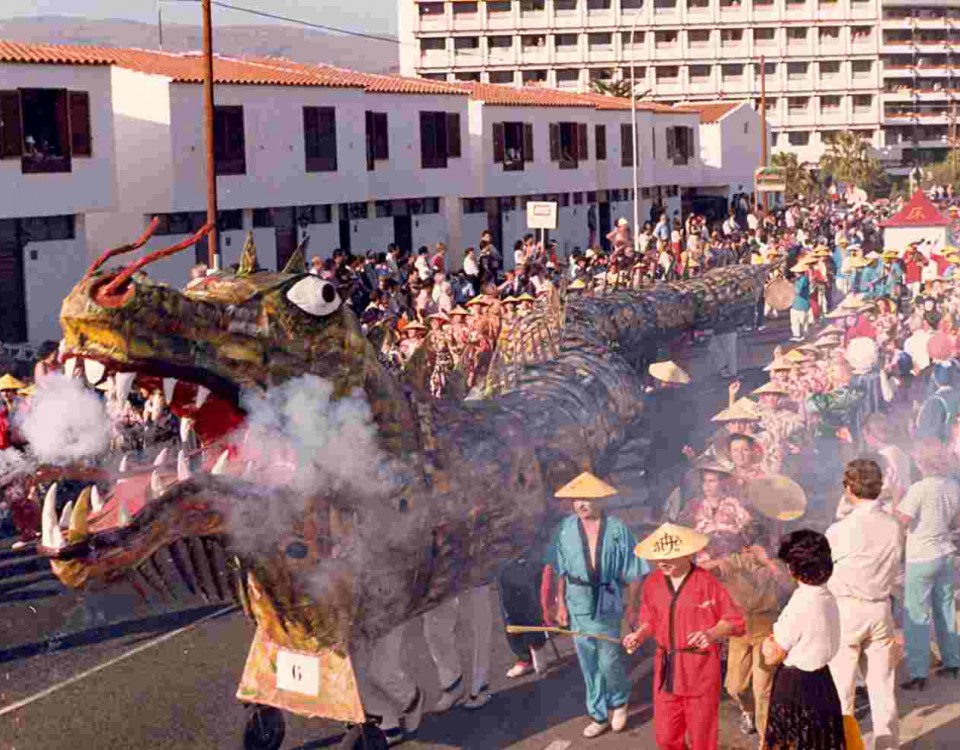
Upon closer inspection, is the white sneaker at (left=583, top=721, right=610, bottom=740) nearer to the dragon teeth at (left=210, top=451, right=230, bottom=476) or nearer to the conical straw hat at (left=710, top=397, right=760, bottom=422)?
the dragon teeth at (left=210, top=451, right=230, bottom=476)

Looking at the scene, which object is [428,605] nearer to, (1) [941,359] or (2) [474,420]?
(2) [474,420]

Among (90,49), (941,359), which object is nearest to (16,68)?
(90,49)

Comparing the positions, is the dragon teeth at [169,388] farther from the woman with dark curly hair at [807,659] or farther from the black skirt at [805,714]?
the black skirt at [805,714]

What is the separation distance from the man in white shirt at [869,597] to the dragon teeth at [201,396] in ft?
11.3

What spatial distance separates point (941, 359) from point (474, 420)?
6.64 metres

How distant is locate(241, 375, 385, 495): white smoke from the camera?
8312 millimetres

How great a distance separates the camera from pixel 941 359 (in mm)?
15078

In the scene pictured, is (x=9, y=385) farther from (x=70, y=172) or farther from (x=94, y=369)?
(x=70, y=172)

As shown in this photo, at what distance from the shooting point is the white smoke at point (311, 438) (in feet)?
27.3

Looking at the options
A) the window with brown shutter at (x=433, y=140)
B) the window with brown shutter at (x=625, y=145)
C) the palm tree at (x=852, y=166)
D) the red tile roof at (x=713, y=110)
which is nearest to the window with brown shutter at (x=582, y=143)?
the window with brown shutter at (x=625, y=145)

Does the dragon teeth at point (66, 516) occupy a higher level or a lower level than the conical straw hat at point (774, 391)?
higher

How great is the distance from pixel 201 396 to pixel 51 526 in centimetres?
120

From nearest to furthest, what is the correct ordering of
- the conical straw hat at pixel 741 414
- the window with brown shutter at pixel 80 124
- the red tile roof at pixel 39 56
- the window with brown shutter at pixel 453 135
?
the conical straw hat at pixel 741 414, the red tile roof at pixel 39 56, the window with brown shutter at pixel 80 124, the window with brown shutter at pixel 453 135

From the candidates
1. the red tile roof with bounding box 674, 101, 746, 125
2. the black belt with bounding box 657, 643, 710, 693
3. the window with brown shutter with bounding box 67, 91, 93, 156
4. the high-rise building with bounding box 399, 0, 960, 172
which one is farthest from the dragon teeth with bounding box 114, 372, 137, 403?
the high-rise building with bounding box 399, 0, 960, 172
